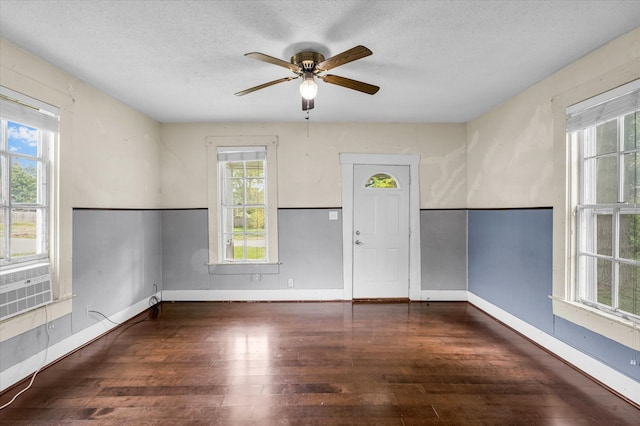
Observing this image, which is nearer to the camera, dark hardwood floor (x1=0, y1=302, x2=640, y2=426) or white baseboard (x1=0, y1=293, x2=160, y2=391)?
dark hardwood floor (x1=0, y1=302, x2=640, y2=426)

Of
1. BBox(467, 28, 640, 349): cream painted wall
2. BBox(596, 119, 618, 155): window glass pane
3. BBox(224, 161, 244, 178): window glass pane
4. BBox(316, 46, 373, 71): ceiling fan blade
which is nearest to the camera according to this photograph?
BBox(316, 46, 373, 71): ceiling fan blade

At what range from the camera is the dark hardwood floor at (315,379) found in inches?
76.4

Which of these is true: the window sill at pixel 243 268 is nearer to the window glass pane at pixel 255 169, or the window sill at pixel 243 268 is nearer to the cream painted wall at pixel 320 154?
the cream painted wall at pixel 320 154

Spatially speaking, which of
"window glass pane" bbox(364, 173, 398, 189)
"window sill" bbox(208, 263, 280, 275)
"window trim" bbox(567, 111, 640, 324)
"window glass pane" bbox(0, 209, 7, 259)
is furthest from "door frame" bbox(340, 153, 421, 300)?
"window glass pane" bbox(0, 209, 7, 259)

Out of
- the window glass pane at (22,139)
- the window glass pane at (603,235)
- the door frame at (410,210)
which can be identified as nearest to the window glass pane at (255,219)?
the door frame at (410,210)

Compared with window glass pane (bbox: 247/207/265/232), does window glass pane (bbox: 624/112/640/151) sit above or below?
above

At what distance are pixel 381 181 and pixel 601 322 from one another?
2.70 metres

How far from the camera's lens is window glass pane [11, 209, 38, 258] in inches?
92.8

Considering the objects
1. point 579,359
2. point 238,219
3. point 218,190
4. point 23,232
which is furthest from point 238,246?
point 579,359

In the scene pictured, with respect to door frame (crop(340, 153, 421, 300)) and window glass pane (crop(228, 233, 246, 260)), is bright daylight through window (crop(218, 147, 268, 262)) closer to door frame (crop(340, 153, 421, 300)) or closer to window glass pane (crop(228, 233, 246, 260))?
window glass pane (crop(228, 233, 246, 260))

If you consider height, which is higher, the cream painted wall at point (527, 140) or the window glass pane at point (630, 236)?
the cream painted wall at point (527, 140)

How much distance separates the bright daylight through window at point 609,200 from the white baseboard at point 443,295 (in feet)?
5.77

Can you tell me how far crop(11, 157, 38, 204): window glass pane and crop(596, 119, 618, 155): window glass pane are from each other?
463 cm

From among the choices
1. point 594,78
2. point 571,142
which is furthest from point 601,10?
point 571,142
